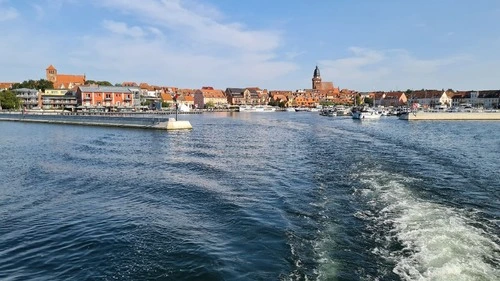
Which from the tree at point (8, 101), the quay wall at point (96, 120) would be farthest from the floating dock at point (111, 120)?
the tree at point (8, 101)

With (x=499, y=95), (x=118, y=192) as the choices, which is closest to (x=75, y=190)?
(x=118, y=192)

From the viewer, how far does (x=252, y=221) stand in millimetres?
13969

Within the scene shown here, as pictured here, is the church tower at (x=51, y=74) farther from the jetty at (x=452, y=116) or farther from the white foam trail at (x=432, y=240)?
the white foam trail at (x=432, y=240)

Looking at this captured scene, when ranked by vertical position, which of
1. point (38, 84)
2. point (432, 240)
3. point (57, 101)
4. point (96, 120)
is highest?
point (38, 84)

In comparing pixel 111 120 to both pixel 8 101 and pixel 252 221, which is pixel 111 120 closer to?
pixel 252 221

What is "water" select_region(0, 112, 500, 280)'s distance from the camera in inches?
394

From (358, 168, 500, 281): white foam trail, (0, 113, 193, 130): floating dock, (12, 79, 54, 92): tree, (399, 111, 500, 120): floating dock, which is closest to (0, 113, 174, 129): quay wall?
(0, 113, 193, 130): floating dock

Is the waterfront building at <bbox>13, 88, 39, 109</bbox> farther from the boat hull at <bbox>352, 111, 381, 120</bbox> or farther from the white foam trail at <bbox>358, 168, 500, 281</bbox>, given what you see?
the white foam trail at <bbox>358, 168, 500, 281</bbox>

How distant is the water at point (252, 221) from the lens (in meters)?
10.0

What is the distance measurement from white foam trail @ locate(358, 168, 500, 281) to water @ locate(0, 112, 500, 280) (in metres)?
0.04

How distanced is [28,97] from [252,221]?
164m

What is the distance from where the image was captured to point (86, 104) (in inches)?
5714

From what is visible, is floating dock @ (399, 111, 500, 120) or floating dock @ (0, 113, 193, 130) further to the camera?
floating dock @ (399, 111, 500, 120)

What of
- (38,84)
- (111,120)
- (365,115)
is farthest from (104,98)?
(365,115)
